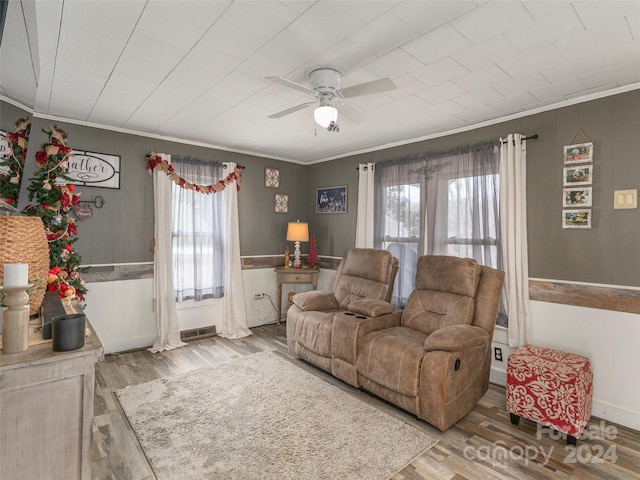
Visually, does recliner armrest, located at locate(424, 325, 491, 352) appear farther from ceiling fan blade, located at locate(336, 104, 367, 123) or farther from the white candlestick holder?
the white candlestick holder

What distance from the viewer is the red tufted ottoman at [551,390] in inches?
88.3

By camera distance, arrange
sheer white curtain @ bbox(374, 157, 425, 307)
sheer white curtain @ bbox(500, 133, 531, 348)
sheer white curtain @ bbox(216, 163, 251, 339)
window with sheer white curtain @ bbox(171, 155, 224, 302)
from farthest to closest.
→ sheer white curtain @ bbox(216, 163, 251, 339)
window with sheer white curtain @ bbox(171, 155, 224, 302)
sheer white curtain @ bbox(374, 157, 425, 307)
sheer white curtain @ bbox(500, 133, 531, 348)

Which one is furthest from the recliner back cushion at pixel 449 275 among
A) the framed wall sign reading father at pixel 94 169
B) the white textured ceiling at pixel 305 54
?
the framed wall sign reading father at pixel 94 169

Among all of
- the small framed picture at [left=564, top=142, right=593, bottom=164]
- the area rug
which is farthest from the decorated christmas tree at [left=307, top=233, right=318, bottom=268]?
the small framed picture at [left=564, top=142, right=593, bottom=164]

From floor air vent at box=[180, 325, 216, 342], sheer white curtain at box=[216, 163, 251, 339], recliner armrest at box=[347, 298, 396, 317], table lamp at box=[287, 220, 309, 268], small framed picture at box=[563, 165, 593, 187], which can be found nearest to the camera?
small framed picture at box=[563, 165, 593, 187]

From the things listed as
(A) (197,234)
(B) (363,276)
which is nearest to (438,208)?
(B) (363,276)

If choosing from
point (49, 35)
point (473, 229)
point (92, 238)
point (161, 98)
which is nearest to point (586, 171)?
point (473, 229)

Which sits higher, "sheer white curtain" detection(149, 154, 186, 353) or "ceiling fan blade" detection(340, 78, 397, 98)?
"ceiling fan blade" detection(340, 78, 397, 98)

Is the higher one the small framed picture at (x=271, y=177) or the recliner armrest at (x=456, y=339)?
the small framed picture at (x=271, y=177)

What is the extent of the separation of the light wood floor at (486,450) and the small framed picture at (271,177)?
123 inches

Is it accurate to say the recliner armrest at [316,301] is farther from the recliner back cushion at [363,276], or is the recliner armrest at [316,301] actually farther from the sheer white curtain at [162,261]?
the sheer white curtain at [162,261]

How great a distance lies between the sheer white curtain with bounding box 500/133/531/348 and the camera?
304 cm

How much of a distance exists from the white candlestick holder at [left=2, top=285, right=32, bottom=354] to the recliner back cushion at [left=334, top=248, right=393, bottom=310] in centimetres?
297

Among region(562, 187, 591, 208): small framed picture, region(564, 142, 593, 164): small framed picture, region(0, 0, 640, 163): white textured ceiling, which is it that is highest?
region(0, 0, 640, 163): white textured ceiling
